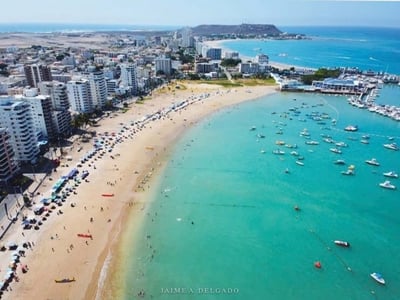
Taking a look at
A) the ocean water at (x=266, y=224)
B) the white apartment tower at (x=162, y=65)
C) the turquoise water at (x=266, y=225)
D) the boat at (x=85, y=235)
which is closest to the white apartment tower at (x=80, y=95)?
the ocean water at (x=266, y=224)

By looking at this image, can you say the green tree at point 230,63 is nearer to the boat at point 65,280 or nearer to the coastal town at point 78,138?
the coastal town at point 78,138

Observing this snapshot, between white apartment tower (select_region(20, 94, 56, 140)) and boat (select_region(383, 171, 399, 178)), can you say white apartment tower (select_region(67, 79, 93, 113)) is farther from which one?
boat (select_region(383, 171, 399, 178))

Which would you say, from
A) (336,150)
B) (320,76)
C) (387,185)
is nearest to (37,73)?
(336,150)

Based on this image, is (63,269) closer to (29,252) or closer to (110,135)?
(29,252)

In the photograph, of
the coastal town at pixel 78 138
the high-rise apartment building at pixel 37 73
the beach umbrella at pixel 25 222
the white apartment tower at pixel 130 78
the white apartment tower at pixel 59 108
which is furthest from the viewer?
the white apartment tower at pixel 130 78

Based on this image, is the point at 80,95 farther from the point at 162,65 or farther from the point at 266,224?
the point at 162,65
